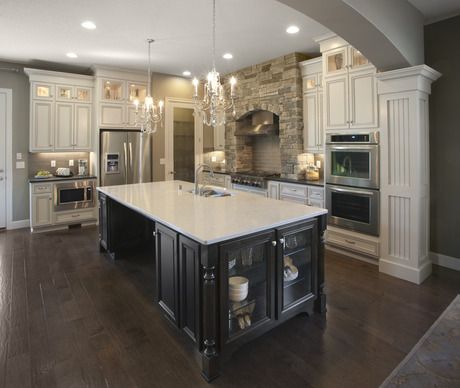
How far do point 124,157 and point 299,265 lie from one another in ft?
14.8

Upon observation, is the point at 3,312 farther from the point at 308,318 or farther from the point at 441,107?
the point at 441,107

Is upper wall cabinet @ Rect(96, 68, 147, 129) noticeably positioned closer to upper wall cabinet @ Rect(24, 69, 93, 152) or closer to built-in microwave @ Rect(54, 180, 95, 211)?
upper wall cabinet @ Rect(24, 69, 93, 152)

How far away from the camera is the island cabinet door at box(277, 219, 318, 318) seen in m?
2.39

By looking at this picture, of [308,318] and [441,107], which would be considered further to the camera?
[441,107]

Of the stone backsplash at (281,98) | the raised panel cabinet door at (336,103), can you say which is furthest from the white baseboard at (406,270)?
the stone backsplash at (281,98)

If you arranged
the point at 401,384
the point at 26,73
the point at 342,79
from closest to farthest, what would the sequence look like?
the point at 401,384 < the point at 342,79 < the point at 26,73

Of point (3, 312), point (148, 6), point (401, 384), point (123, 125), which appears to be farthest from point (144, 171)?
point (401, 384)

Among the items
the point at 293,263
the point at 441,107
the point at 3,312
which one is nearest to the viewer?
the point at 293,263

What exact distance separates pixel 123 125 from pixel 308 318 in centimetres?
502

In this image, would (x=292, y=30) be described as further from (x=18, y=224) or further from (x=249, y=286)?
(x=18, y=224)

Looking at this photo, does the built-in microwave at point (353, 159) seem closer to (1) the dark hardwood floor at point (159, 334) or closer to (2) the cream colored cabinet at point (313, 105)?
(2) the cream colored cabinet at point (313, 105)

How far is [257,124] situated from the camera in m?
6.04

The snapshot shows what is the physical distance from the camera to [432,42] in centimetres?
368

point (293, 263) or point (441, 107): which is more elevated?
point (441, 107)
